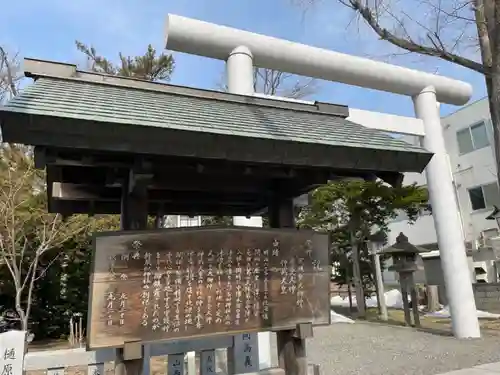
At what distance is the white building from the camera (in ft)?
62.6

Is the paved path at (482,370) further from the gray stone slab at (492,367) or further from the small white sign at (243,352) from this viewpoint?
the small white sign at (243,352)

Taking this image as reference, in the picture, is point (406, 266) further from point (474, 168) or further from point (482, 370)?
point (474, 168)

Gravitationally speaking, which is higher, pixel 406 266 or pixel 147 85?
pixel 147 85

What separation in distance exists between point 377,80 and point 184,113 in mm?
7142

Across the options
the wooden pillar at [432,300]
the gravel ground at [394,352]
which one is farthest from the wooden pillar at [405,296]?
the wooden pillar at [432,300]

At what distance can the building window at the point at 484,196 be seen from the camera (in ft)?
62.4

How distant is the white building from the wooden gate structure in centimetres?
1548

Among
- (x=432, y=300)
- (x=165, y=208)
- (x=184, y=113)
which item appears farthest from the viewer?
(x=432, y=300)

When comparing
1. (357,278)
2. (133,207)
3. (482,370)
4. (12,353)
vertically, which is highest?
(133,207)

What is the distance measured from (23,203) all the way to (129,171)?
31.0ft

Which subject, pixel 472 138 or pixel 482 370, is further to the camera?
pixel 472 138

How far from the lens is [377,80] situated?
9.71 metres

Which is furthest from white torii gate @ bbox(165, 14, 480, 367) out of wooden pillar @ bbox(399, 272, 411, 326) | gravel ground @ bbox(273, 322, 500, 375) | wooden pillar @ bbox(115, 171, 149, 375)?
wooden pillar @ bbox(115, 171, 149, 375)

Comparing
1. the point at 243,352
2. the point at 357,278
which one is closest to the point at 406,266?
the point at 357,278
